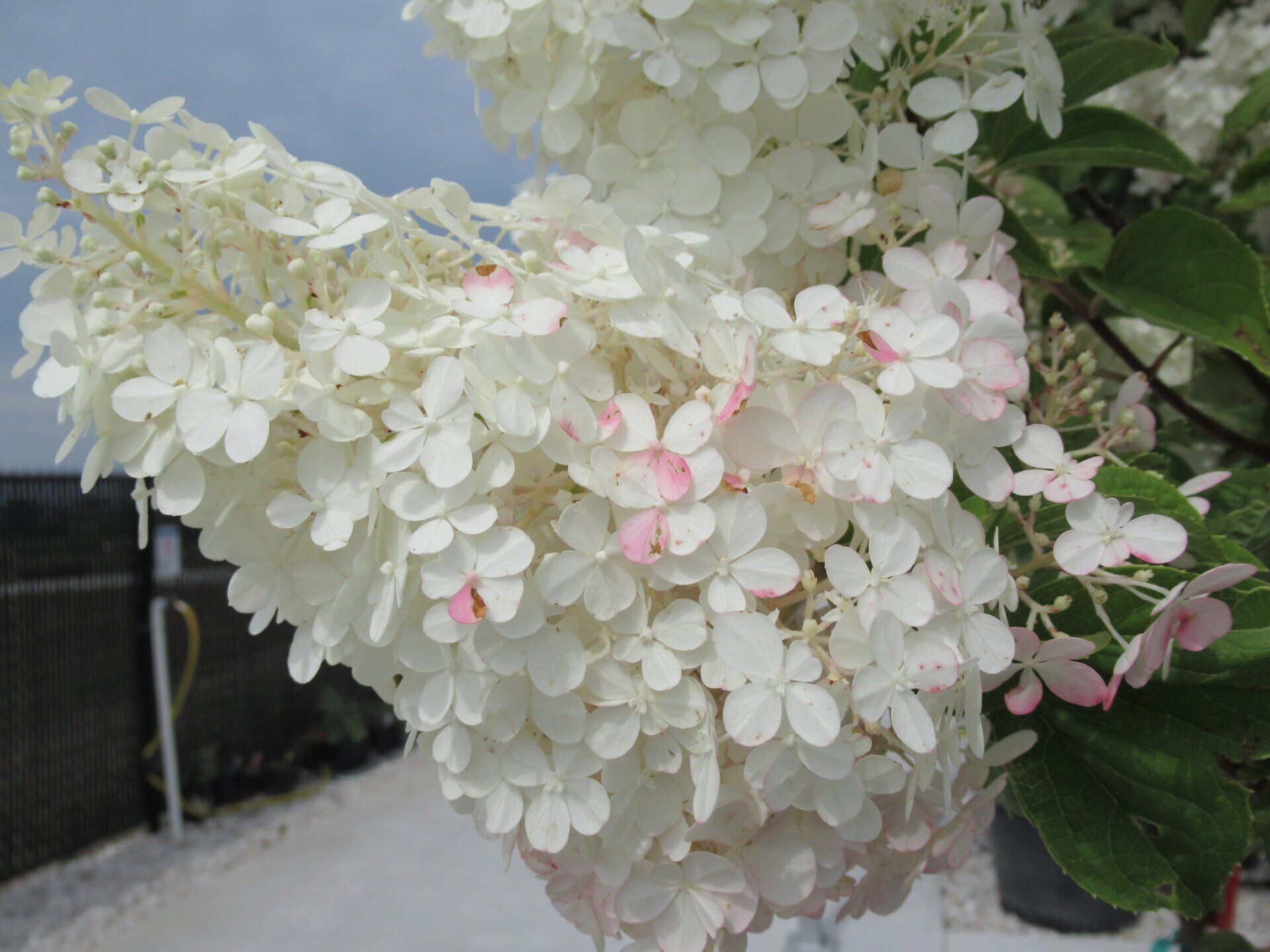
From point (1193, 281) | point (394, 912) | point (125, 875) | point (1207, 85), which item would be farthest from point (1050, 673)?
point (125, 875)

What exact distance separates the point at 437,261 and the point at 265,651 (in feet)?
12.4

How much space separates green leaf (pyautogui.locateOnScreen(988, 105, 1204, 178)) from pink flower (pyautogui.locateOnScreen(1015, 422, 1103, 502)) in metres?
0.27

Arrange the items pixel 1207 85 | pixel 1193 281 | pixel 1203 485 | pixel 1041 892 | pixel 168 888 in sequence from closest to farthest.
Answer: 1. pixel 1203 485
2. pixel 1193 281
3. pixel 1207 85
4. pixel 1041 892
5. pixel 168 888

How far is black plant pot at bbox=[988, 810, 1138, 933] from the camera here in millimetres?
2189

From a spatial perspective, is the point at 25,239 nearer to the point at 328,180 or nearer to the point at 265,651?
the point at 328,180

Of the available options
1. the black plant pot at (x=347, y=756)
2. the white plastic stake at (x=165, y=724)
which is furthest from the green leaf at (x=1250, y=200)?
the black plant pot at (x=347, y=756)

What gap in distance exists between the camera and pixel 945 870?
404mm

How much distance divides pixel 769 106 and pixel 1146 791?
1.05 ft

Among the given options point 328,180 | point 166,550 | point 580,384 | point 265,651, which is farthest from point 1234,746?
point 265,651

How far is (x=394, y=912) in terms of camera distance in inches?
102

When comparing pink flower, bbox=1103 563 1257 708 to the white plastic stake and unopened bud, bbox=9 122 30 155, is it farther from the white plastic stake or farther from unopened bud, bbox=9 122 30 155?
the white plastic stake

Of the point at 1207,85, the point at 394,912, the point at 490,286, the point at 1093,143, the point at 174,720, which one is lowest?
the point at 394,912

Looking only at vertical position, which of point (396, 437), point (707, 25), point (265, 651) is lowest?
point (265, 651)

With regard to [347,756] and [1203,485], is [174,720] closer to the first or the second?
[347,756]
